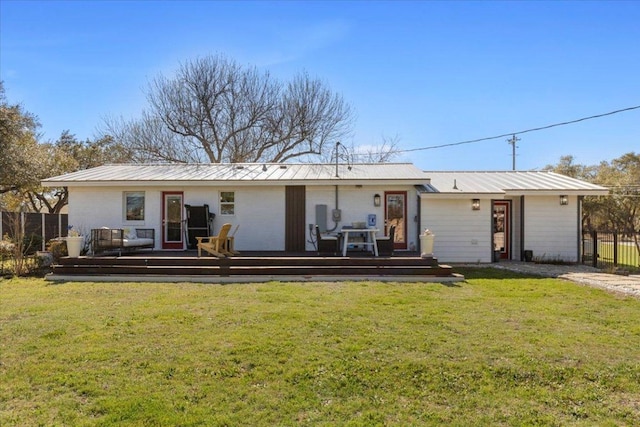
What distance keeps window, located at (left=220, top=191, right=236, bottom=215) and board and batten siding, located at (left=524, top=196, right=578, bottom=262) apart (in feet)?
29.3

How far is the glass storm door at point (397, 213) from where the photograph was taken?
40.6 ft

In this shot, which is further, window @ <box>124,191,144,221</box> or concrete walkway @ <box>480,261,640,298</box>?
window @ <box>124,191,144,221</box>

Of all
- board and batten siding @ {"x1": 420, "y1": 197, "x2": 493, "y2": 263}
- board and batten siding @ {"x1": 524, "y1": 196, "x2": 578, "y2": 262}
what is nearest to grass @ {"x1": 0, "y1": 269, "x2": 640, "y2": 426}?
board and batten siding @ {"x1": 420, "y1": 197, "x2": 493, "y2": 263}

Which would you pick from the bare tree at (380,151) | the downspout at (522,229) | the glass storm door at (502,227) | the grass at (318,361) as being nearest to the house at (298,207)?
the downspout at (522,229)

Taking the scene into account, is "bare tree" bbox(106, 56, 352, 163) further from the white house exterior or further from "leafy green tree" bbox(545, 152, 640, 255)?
"leafy green tree" bbox(545, 152, 640, 255)

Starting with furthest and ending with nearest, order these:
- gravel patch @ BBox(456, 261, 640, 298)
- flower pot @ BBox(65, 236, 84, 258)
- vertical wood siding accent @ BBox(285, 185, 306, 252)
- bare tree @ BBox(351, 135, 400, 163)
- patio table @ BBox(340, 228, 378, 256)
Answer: bare tree @ BBox(351, 135, 400, 163) → vertical wood siding accent @ BBox(285, 185, 306, 252) → patio table @ BBox(340, 228, 378, 256) → flower pot @ BBox(65, 236, 84, 258) → gravel patch @ BBox(456, 261, 640, 298)

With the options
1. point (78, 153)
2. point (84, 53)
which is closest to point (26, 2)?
point (84, 53)

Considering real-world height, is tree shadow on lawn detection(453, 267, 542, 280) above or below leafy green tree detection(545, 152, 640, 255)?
below

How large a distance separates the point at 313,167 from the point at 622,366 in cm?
1158

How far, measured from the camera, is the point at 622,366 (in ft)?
13.0

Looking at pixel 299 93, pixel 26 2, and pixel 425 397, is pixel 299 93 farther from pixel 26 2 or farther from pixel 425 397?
pixel 425 397

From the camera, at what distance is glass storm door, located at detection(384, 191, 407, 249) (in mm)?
12383

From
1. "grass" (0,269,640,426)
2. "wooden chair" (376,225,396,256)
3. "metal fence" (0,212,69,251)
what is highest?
"metal fence" (0,212,69,251)

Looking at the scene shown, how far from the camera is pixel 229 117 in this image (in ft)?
75.2
